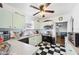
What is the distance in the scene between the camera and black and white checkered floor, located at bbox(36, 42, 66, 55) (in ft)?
6.26

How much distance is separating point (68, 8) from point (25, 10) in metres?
0.67

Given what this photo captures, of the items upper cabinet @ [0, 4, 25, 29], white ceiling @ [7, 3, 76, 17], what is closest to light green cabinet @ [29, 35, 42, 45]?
upper cabinet @ [0, 4, 25, 29]

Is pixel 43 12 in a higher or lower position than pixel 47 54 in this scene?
higher

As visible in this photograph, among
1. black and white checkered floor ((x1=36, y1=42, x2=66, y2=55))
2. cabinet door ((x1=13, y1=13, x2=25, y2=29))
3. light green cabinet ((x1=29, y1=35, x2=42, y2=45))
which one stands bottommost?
black and white checkered floor ((x1=36, y1=42, x2=66, y2=55))

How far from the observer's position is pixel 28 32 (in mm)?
1908

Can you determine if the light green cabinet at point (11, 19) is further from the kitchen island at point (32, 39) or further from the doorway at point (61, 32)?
the doorway at point (61, 32)

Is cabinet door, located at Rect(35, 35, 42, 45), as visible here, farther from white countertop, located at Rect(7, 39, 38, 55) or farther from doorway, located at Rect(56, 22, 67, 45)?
doorway, located at Rect(56, 22, 67, 45)

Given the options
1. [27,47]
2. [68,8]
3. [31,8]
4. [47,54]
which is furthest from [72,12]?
[27,47]

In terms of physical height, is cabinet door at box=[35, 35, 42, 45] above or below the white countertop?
above

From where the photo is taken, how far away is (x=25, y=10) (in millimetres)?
1905

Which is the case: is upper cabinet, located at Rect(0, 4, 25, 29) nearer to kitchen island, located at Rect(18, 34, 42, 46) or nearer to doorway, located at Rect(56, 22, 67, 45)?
kitchen island, located at Rect(18, 34, 42, 46)
